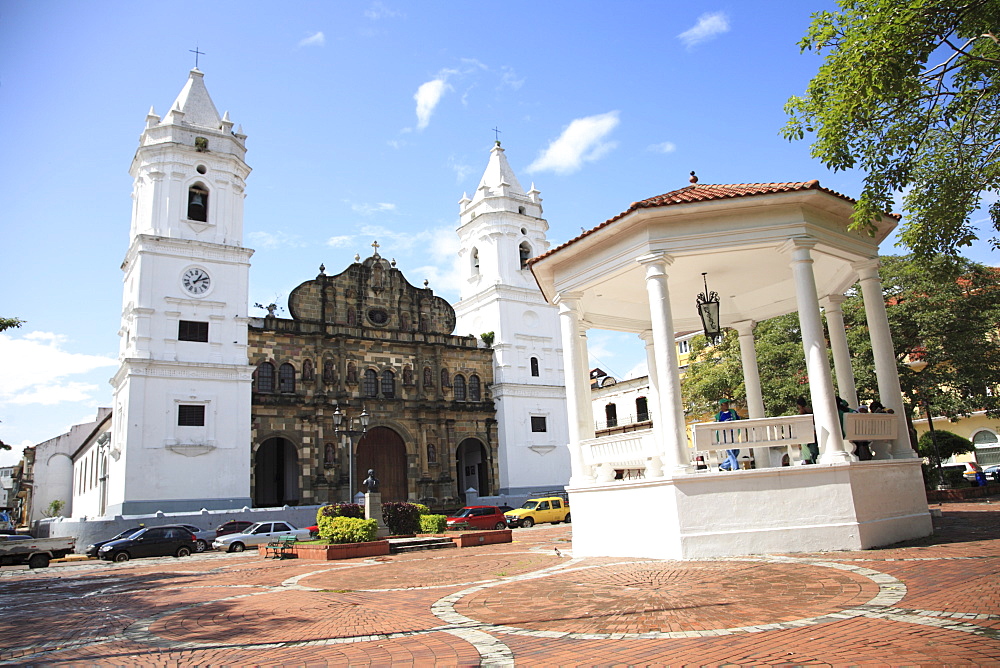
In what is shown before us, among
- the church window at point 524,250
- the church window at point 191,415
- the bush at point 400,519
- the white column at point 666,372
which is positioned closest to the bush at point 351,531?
the bush at point 400,519

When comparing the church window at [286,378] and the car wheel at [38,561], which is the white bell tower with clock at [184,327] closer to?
the church window at [286,378]

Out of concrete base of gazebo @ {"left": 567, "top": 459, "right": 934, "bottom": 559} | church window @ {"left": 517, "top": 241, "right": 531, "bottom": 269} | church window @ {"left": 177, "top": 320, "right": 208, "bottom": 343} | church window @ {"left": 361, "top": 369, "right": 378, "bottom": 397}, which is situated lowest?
concrete base of gazebo @ {"left": 567, "top": 459, "right": 934, "bottom": 559}

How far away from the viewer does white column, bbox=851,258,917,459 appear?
12359 mm

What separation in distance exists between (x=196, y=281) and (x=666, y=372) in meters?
31.3

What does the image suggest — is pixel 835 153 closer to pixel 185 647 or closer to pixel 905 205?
pixel 905 205

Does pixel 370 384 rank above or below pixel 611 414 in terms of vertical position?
above

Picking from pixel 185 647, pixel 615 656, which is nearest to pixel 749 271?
pixel 615 656

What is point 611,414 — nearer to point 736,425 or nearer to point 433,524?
point 433,524

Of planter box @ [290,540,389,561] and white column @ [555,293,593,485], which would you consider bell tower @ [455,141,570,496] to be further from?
white column @ [555,293,593,485]

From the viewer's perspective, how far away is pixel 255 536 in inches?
1100

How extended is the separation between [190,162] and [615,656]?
38261 millimetres

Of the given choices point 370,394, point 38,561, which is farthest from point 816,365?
point 370,394

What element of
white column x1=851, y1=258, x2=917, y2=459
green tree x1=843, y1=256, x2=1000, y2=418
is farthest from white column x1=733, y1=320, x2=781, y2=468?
green tree x1=843, y1=256, x2=1000, y2=418

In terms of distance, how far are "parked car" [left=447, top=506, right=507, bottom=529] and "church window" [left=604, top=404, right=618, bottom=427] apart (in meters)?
23.4
